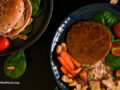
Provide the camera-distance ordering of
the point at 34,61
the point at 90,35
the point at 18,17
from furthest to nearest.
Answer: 1. the point at 34,61
2. the point at 90,35
3. the point at 18,17

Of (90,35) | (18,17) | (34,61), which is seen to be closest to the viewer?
(18,17)

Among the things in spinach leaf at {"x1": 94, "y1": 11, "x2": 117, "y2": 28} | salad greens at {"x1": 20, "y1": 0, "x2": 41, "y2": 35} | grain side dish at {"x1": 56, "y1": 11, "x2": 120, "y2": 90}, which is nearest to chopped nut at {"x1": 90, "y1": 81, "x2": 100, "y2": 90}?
grain side dish at {"x1": 56, "y1": 11, "x2": 120, "y2": 90}

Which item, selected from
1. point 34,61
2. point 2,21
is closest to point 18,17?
point 2,21

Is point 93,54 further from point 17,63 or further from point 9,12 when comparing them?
point 9,12

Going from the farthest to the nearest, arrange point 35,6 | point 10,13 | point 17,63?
point 17,63 → point 35,6 → point 10,13

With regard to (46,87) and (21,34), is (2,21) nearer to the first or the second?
(21,34)

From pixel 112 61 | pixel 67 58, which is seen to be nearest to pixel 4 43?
pixel 67 58

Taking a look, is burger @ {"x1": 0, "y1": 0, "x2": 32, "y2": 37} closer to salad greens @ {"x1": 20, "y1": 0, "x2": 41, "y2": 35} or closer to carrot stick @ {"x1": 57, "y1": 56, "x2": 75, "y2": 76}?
salad greens @ {"x1": 20, "y1": 0, "x2": 41, "y2": 35}
